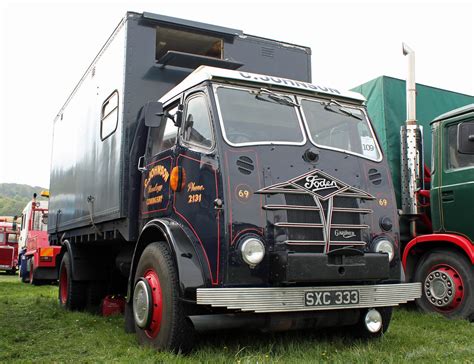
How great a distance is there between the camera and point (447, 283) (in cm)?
710

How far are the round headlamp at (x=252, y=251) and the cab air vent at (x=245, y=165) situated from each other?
640mm

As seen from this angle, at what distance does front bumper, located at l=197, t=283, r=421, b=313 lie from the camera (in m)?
4.19

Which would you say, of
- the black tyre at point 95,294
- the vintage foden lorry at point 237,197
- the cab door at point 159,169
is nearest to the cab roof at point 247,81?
the vintage foden lorry at point 237,197

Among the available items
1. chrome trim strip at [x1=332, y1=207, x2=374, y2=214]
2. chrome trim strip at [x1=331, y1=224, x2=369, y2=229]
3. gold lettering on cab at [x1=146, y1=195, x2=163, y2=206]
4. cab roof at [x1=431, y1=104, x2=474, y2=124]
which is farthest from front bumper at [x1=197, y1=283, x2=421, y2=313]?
cab roof at [x1=431, y1=104, x2=474, y2=124]

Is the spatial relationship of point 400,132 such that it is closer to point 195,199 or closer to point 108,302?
point 195,199

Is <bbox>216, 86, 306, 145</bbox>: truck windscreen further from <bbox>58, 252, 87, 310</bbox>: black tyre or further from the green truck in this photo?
<bbox>58, 252, 87, 310</bbox>: black tyre

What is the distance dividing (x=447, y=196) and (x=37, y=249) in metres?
13.4

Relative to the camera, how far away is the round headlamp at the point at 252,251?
4.45 metres

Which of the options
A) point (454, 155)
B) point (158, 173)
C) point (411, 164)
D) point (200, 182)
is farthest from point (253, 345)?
point (411, 164)

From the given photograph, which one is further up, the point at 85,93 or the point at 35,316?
the point at 85,93

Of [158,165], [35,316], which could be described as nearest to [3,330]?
[35,316]

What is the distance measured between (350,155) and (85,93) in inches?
187

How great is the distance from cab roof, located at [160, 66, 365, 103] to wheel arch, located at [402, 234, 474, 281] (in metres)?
2.49

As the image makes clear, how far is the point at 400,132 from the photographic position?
8133mm
